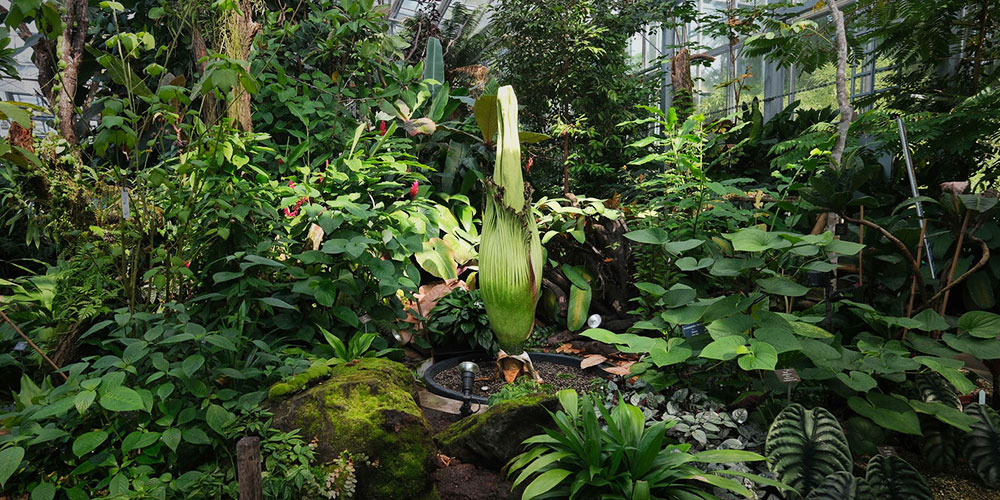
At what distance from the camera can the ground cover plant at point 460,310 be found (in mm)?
1593

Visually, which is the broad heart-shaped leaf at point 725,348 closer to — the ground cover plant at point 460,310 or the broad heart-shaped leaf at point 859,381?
the ground cover plant at point 460,310

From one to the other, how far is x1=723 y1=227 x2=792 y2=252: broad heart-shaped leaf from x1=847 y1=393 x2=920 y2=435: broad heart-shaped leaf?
54cm

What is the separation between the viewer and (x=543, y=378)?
9.03 feet

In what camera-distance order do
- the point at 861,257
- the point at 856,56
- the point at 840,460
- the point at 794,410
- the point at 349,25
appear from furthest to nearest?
the point at 856,56 < the point at 349,25 < the point at 861,257 < the point at 794,410 < the point at 840,460

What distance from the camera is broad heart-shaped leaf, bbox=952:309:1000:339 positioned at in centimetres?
177

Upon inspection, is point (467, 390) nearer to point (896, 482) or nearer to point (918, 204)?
point (896, 482)

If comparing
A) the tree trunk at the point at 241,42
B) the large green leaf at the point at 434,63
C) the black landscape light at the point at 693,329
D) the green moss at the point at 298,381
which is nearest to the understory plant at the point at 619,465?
the black landscape light at the point at 693,329

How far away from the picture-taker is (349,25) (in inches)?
103

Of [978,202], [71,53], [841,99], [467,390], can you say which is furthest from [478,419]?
[71,53]

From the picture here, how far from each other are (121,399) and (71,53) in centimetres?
234

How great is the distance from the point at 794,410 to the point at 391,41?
2.42 m

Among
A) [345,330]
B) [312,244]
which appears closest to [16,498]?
[345,330]

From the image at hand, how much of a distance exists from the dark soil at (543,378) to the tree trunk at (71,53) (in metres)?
2.17

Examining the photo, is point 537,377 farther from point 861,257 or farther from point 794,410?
point 861,257
